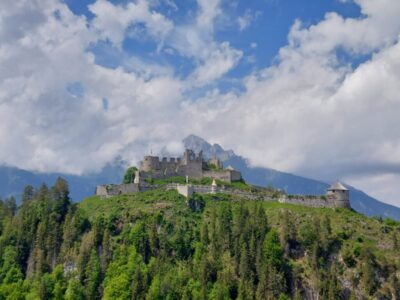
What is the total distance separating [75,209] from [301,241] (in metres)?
64.9

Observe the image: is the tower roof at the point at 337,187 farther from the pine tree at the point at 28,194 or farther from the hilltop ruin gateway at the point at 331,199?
the pine tree at the point at 28,194

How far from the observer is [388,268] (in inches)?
5172

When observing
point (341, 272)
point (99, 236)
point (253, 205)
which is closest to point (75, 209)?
point (99, 236)

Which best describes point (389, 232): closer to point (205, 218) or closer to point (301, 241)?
point (301, 241)

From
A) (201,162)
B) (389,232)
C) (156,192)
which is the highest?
(201,162)

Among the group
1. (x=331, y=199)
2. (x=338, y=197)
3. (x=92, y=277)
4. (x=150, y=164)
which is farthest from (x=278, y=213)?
(x=92, y=277)

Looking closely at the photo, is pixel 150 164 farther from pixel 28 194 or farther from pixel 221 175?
pixel 28 194

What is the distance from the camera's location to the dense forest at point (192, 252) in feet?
409

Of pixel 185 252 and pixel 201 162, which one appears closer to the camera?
pixel 185 252

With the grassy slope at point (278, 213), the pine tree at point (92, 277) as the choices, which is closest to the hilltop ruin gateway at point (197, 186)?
the grassy slope at point (278, 213)

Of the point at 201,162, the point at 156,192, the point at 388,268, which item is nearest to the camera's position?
the point at 388,268

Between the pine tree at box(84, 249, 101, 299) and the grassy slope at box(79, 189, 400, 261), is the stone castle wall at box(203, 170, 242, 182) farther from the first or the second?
the pine tree at box(84, 249, 101, 299)

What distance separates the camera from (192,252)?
5477 inches

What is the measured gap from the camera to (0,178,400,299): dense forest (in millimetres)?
124625
